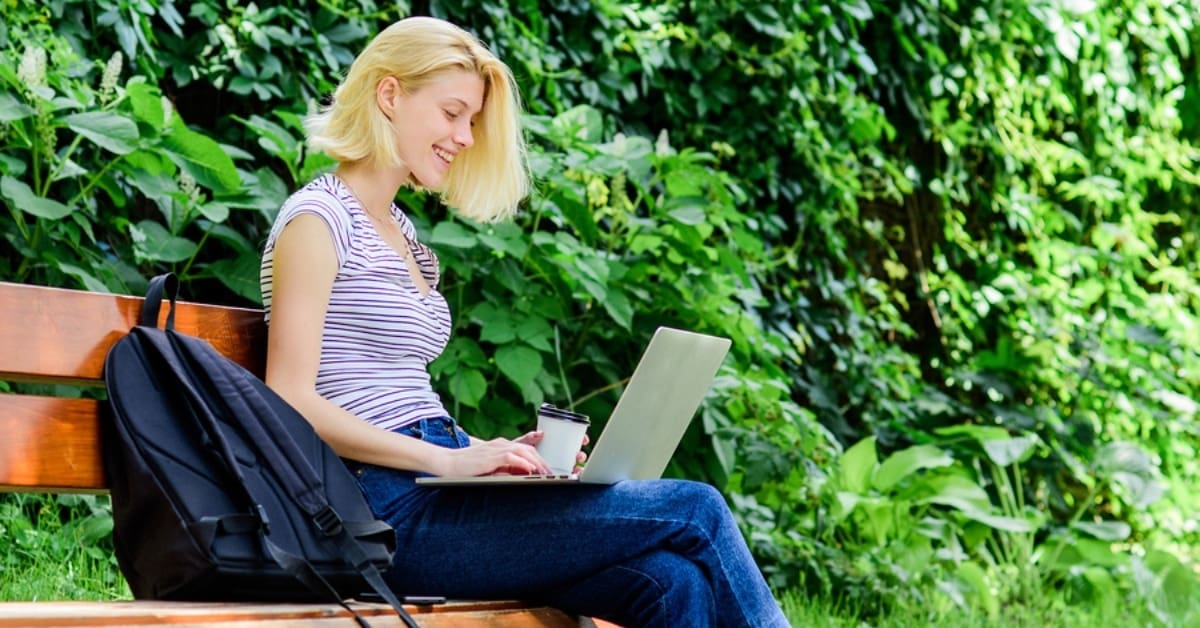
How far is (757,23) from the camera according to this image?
15.1 ft

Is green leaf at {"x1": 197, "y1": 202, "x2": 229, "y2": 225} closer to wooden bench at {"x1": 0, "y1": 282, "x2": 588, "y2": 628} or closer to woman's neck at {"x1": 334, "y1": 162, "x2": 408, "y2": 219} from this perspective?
woman's neck at {"x1": 334, "y1": 162, "x2": 408, "y2": 219}

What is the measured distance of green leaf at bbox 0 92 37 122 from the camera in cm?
264

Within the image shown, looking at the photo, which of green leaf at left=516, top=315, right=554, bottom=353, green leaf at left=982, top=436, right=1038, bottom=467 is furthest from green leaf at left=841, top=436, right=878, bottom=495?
green leaf at left=516, top=315, right=554, bottom=353

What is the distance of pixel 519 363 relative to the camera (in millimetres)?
3203

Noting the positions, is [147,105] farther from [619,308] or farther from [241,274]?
[619,308]

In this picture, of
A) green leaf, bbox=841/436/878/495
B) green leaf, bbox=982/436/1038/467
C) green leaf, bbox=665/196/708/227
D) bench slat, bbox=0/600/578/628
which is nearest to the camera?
bench slat, bbox=0/600/578/628

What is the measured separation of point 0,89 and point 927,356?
3.93 m

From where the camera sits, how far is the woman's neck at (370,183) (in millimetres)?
2236

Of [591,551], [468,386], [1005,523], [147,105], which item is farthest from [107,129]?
[1005,523]

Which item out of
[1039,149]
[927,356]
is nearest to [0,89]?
[927,356]

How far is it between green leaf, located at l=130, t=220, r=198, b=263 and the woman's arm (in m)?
0.98

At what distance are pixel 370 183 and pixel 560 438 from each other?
52 centimetres

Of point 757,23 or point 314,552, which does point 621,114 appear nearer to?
point 757,23

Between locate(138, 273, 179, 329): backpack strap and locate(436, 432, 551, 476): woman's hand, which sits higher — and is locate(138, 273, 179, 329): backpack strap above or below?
above
